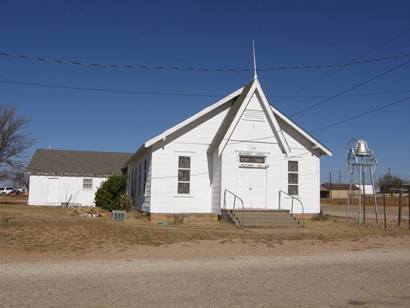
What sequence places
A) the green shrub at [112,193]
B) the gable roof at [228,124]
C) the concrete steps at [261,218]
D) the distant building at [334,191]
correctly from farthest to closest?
the distant building at [334,191] → the green shrub at [112,193] → the gable roof at [228,124] → the concrete steps at [261,218]

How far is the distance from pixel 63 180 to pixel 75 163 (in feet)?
9.70

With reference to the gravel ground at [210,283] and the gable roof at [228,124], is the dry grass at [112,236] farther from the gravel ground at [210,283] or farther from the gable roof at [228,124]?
the gable roof at [228,124]

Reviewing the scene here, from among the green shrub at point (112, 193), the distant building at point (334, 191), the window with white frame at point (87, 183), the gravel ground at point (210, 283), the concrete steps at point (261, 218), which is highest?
the distant building at point (334, 191)

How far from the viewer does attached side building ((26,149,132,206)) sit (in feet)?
137

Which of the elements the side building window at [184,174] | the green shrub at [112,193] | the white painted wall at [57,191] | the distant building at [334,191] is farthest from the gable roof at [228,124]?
the distant building at [334,191]

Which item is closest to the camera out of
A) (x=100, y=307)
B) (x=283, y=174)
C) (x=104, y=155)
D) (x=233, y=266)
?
(x=100, y=307)

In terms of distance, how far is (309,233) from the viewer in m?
18.3

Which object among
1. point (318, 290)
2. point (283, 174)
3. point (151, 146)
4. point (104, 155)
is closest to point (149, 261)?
point (318, 290)

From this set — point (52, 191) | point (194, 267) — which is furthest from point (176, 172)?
point (52, 191)

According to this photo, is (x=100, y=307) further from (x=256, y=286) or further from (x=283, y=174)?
(x=283, y=174)

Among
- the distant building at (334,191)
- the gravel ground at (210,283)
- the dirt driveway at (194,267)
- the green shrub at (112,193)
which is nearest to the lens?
the gravel ground at (210,283)

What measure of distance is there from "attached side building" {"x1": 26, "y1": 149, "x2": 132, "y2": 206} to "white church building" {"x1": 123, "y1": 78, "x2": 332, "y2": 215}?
763 inches

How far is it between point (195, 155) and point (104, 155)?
27.7m

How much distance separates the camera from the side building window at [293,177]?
25547mm
